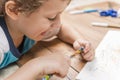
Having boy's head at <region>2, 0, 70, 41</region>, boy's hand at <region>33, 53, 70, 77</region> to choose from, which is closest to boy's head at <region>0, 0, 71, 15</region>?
boy's head at <region>2, 0, 70, 41</region>

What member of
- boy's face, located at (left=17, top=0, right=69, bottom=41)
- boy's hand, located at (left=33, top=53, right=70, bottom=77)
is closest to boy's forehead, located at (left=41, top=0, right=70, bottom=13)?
boy's face, located at (left=17, top=0, right=69, bottom=41)

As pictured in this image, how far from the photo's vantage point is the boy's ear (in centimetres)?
68

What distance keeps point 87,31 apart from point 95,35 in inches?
1.5

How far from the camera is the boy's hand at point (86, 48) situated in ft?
2.47

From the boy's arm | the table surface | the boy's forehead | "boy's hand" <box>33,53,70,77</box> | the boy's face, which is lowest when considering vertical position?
the table surface

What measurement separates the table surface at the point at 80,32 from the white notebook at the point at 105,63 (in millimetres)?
23

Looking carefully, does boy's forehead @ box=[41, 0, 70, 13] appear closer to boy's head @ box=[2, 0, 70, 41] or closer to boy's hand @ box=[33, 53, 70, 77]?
boy's head @ box=[2, 0, 70, 41]

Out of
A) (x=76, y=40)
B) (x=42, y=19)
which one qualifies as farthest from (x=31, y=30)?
(x=76, y=40)

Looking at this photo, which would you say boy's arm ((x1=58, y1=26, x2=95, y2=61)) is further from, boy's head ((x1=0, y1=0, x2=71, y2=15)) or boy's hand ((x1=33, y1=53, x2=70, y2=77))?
boy's head ((x1=0, y1=0, x2=71, y2=15))

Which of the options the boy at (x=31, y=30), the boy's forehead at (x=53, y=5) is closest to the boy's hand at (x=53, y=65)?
the boy at (x=31, y=30)

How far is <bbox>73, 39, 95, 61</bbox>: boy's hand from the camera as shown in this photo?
0.75 m

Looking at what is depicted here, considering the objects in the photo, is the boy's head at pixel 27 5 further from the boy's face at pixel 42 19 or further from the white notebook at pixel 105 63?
the white notebook at pixel 105 63

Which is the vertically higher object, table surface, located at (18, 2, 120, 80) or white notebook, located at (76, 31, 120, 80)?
white notebook, located at (76, 31, 120, 80)

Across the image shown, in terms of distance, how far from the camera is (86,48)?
0.76 m
